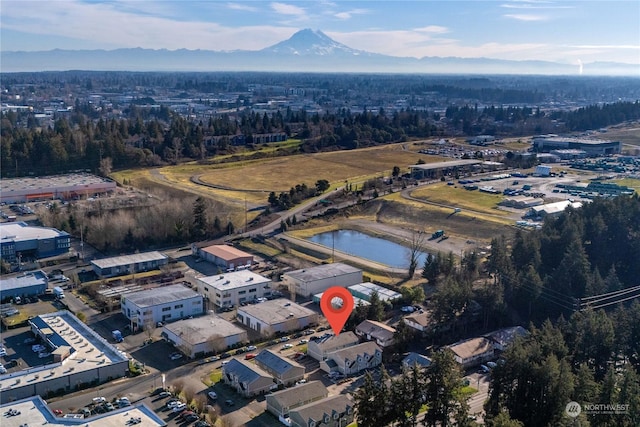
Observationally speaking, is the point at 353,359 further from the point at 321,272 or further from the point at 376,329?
the point at 321,272

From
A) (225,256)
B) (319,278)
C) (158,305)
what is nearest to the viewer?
(158,305)

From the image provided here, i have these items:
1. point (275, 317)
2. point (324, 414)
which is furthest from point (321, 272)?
point (324, 414)

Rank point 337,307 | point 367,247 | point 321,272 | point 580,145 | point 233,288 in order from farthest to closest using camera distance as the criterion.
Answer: point 580,145 < point 367,247 < point 321,272 < point 233,288 < point 337,307

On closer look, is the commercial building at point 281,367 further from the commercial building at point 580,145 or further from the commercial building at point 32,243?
the commercial building at point 580,145

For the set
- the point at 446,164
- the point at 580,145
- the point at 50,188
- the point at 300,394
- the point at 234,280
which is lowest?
the point at 300,394

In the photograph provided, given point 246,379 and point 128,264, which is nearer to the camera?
point 246,379

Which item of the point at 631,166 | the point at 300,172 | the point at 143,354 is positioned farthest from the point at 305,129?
the point at 143,354

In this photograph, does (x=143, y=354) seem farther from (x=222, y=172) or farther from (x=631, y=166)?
(x=631, y=166)

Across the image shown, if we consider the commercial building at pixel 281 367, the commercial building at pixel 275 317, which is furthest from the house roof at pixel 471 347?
the commercial building at pixel 275 317
